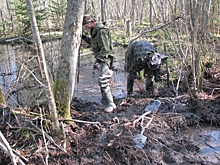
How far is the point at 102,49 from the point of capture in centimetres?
403

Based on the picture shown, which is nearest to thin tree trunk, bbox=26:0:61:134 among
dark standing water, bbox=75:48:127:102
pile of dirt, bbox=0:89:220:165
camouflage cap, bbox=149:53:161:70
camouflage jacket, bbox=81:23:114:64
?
pile of dirt, bbox=0:89:220:165

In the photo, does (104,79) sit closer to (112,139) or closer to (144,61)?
(144,61)

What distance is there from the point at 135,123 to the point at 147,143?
1.54 ft

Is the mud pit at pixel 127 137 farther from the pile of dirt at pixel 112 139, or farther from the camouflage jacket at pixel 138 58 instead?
the camouflage jacket at pixel 138 58

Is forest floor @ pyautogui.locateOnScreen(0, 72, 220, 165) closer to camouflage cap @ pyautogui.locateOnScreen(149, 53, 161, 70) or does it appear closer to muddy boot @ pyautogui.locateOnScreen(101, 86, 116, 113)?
muddy boot @ pyautogui.locateOnScreen(101, 86, 116, 113)

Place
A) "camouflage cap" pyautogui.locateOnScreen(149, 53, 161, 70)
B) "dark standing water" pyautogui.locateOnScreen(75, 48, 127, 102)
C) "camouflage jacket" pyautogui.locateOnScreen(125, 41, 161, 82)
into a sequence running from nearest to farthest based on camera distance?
"camouflage cap" pyautogui.locateOnScreen(149, 53, 161, 70) → "camouflage jacket" pyautogui.locateOnScreen(125, 41, 161, 82) → "dark standing water" pyautogui.locateOnScreen(75, 48, 127, 102)

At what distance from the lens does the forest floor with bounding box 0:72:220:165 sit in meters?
2.81

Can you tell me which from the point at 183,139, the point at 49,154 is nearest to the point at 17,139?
the point at 49,154

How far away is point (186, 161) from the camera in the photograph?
2945 mm

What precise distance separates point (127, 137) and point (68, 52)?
5.18 ft

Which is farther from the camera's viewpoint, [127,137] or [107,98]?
[107,98]

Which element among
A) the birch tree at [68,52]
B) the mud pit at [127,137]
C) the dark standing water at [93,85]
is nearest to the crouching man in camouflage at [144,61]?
the mud pit at [127,137]

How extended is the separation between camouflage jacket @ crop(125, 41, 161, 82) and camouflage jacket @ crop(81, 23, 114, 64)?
859 mm

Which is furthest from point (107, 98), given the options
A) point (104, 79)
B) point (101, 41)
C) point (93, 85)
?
point (93, 85)
